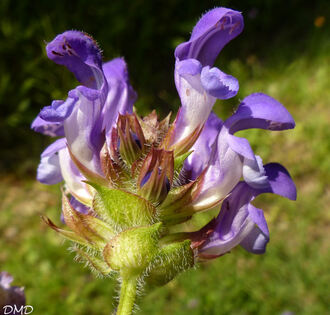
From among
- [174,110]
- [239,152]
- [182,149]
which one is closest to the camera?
[239,152]

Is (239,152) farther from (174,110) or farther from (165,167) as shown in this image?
(174,110)

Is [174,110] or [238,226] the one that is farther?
[174,110]

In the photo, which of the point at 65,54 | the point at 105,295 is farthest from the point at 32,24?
the point at 65,54

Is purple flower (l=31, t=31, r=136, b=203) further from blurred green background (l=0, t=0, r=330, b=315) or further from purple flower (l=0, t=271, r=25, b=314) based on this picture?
blurred green background (l=0, t=0, r=330, b=315)

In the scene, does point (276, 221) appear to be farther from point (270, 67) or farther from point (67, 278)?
point (270, 67)

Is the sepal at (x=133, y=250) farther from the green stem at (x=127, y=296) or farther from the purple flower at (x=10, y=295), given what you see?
the purple flower at (x=10, y=295)

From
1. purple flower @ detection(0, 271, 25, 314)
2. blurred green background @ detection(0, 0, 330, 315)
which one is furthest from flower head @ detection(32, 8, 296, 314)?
blurred green background @ detection(0, 0, 330, 315)

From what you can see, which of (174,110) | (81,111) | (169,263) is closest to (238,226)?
(169,263)
